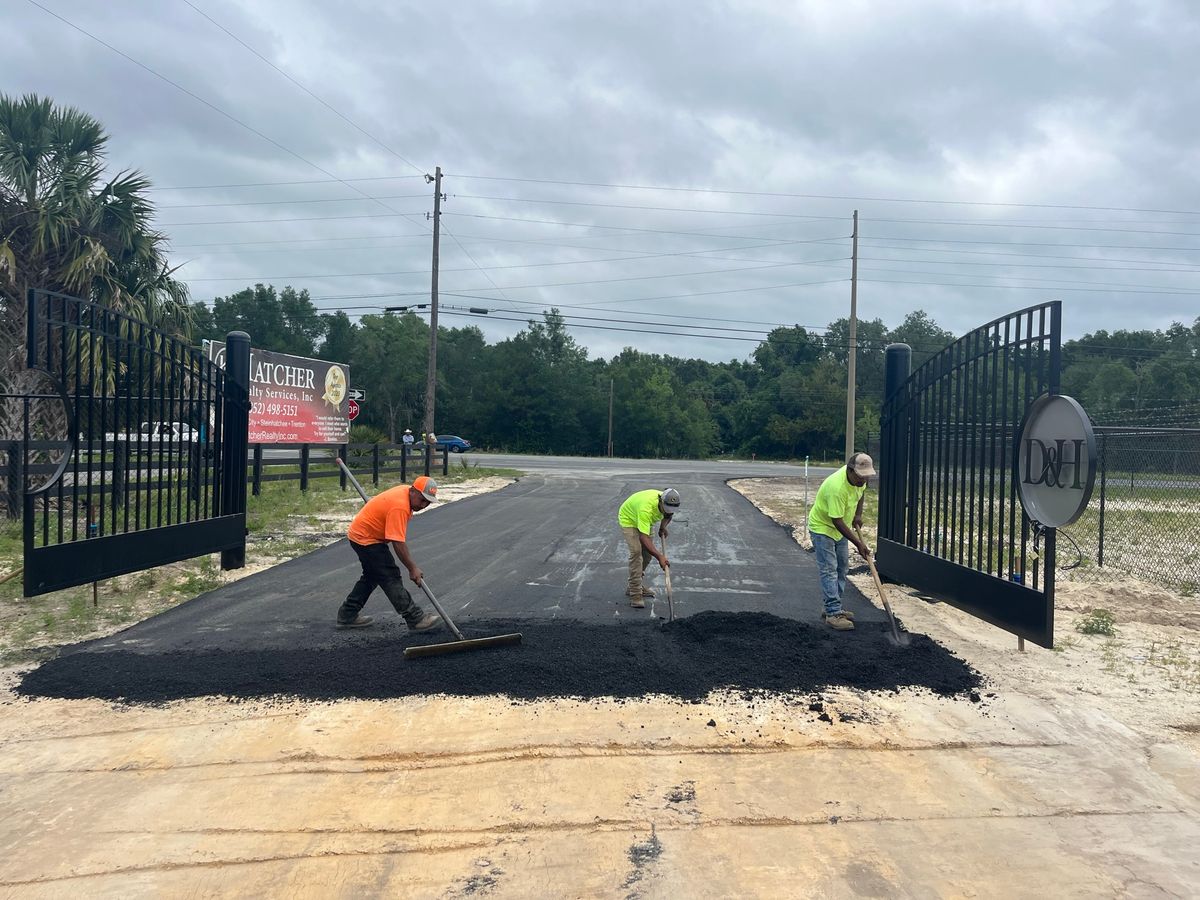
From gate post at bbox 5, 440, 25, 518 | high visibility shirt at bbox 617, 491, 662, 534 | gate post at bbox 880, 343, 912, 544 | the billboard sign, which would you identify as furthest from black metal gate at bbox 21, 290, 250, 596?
the billboard sign

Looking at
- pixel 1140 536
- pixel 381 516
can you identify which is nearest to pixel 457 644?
pixel 381 516

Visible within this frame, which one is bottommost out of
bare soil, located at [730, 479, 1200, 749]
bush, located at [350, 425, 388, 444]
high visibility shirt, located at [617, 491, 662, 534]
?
bare soil, located at [730, 479, 1200, 749]

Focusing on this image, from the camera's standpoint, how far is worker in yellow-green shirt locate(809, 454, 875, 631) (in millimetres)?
7602

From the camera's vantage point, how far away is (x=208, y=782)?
14.3ft

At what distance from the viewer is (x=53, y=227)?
43.9ft

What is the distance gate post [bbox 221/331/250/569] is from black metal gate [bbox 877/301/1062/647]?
681cm

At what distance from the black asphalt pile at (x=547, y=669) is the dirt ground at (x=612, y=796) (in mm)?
204

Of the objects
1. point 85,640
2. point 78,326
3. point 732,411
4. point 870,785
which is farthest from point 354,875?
point 732,411

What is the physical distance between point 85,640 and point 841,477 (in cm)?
621

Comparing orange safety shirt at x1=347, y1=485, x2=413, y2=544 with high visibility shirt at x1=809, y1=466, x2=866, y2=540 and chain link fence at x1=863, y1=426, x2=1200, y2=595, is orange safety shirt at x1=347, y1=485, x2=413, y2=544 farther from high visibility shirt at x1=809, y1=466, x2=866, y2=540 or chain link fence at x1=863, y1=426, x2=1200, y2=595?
chain link fence at x1=863, y1=426, x2=1200, y2=595

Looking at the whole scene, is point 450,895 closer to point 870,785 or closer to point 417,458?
point 870,785

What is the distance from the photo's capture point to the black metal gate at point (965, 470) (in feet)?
21.1

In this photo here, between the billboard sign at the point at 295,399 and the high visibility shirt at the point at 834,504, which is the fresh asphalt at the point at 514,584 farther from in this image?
the billboard sign at the point at 295,399

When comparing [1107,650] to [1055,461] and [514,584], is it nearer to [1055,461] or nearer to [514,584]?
[1055,461]
